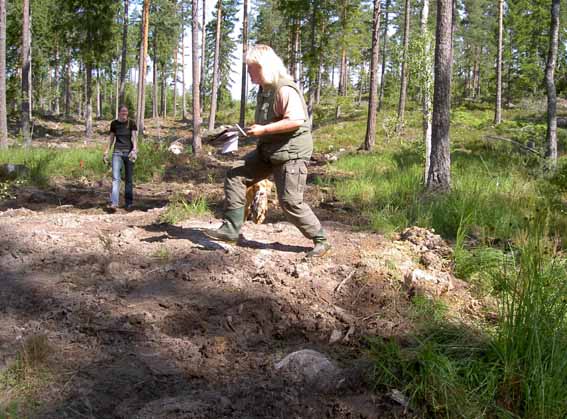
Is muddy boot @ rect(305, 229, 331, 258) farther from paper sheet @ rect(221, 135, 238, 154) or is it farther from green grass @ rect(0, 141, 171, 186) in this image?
green grass @ rect(0, 141, 171, 186)

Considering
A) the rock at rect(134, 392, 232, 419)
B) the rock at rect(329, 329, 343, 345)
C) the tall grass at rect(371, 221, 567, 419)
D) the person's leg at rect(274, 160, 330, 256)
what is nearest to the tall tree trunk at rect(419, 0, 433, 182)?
the person's leg at rect(274, 160, 330, 256)

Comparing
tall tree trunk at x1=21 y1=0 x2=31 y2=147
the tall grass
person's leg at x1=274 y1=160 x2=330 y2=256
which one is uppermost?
tall tree trunk at x1=21 y1=0 x2=31 y2=147

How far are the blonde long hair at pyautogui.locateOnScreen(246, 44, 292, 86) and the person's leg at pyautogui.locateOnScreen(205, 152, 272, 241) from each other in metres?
0.75

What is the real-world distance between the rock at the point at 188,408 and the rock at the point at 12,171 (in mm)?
10544

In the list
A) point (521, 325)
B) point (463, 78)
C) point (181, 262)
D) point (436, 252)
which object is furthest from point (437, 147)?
point (463, 78)

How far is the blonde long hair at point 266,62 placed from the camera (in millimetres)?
4188

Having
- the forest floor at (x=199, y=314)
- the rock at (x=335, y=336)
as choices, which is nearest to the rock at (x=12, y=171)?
the forest floor at (x=199, y=314)

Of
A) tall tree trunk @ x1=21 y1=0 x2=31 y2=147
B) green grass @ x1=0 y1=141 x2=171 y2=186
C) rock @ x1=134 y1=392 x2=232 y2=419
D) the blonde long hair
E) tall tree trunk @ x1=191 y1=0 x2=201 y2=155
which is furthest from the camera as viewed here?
tall tree trunk @ x1=191 y1=0 x2=201 y2=155

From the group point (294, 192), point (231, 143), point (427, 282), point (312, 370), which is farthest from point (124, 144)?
point (312, 370)

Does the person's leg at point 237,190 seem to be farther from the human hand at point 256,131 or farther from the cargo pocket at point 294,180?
the human hand at point 256,131

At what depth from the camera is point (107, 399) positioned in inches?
104

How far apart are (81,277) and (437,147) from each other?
6703mm

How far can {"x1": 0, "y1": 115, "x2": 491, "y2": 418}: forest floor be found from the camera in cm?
268

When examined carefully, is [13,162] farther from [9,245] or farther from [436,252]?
[436,252]
